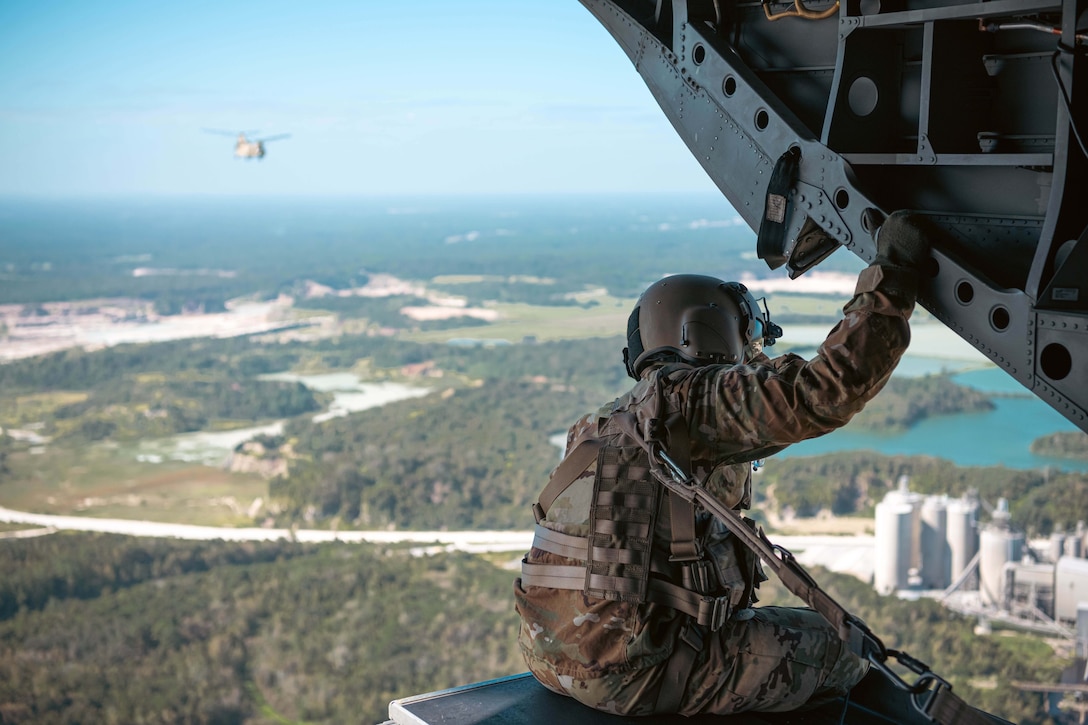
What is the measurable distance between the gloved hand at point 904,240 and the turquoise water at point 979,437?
37.9 metres

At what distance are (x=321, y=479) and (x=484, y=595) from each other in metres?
11.3

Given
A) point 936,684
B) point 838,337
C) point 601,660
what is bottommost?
point 601,660

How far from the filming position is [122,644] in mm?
35281

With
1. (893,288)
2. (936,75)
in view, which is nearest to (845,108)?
(936,75)

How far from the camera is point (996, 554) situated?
1123 inches

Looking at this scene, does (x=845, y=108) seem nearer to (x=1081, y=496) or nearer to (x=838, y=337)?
(x=838, y=337)

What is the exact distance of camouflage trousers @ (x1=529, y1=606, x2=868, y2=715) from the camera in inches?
107

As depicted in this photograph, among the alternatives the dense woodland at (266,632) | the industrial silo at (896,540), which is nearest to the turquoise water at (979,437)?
the industrial silo at (896,540)

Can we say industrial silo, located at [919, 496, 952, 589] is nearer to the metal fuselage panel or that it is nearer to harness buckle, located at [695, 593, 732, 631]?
the metal fuselage panel

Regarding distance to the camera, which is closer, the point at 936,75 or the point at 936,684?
the point at 936,684

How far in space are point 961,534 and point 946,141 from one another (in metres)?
28.5

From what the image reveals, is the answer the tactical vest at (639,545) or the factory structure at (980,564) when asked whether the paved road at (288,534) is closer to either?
the factory structure at (980,564)

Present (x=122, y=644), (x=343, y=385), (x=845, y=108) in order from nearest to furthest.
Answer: (x=845, y=108) < (x=122, y=644) < (x=343, y=385)

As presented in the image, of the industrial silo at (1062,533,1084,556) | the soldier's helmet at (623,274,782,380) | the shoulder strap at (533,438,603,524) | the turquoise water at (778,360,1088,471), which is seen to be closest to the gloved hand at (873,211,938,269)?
the soldier's helmet at (623,274,782,380)
